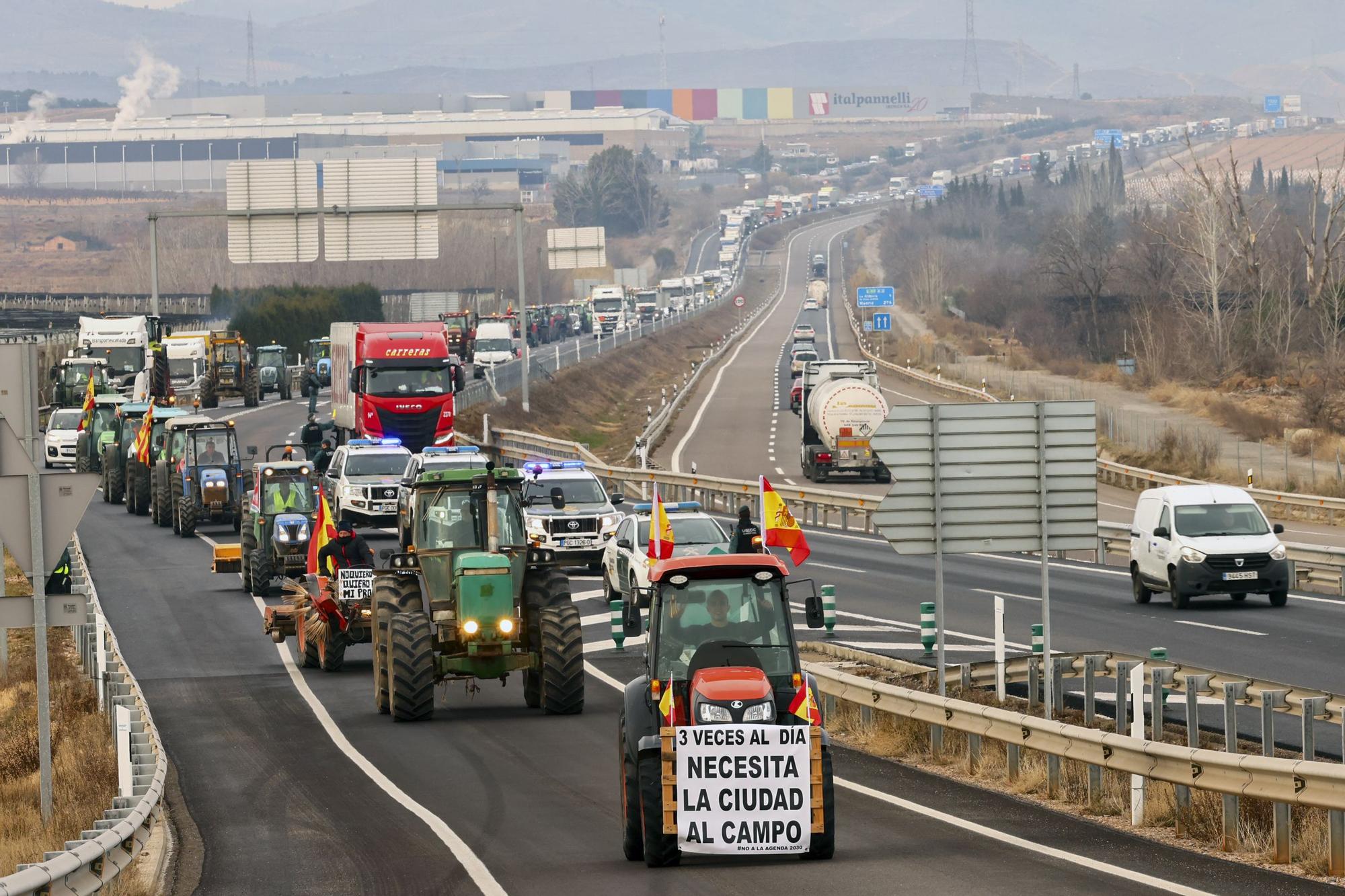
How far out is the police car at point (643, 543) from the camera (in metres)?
30.0

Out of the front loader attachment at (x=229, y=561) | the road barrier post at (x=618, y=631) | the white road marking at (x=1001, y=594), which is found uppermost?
the front loader attachment at (x=229, y=561)

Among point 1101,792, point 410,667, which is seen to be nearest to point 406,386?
point 410,667

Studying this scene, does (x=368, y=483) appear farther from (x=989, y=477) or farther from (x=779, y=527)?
(x=989, y=477)

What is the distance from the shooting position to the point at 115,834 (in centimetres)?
1277

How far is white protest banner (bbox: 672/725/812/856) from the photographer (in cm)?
1259

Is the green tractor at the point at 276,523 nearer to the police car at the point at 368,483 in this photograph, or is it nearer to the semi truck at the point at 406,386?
the police car at the point at 368,483

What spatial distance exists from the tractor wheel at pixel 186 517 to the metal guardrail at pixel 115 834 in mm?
22197

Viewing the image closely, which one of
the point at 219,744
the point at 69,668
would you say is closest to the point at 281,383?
the point at 69,668

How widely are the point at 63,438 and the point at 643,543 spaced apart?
3417 centimetres

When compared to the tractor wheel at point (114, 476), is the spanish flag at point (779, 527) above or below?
above

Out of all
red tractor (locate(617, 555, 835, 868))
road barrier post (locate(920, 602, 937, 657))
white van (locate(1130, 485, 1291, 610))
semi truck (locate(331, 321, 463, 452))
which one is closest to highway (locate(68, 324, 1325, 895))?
red tractor (locate(617, 555, 835, 868))

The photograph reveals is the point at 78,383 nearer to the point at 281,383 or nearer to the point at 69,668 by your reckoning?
the point at 281,383

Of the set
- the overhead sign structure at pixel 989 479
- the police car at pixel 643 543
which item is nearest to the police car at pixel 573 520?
the police car at pixel 643 543

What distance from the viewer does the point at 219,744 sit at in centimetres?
2034
